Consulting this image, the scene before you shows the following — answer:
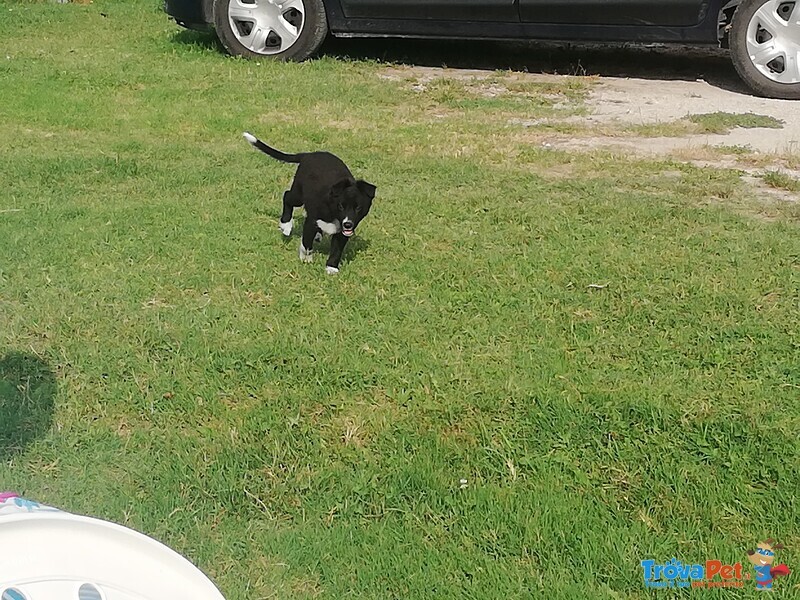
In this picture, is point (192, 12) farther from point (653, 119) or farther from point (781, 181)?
point (781, 181)

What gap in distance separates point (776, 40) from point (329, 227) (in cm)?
464

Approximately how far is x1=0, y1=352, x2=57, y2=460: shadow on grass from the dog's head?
4.18 feet

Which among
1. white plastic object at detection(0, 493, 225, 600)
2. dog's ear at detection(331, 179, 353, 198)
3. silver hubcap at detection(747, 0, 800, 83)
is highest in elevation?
silver hubcap at detection(747, 0, 800, 83)

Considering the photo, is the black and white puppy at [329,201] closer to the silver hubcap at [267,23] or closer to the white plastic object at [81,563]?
the white plastic object at [81,563]

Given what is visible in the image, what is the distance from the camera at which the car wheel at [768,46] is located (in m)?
6.68

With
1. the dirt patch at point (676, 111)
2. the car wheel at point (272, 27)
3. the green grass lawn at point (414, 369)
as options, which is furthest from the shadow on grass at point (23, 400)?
the car wheel at point (272, 27)

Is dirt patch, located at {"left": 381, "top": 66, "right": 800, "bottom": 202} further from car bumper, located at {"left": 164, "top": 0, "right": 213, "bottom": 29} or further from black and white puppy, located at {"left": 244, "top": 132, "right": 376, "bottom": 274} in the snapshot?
black and white puppy, located at {"left": 244, "top": 132, "right": 376, "bottom": 274}

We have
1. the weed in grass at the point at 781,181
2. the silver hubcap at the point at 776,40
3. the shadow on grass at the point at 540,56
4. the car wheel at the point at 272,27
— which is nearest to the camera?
the weed in grass at the point at 781,181

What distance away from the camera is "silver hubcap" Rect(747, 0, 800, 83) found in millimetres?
6672

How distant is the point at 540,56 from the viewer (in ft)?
29.6

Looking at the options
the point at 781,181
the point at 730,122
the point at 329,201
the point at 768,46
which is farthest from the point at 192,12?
the point at 781,181

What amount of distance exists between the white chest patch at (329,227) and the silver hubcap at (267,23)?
15.1 ft

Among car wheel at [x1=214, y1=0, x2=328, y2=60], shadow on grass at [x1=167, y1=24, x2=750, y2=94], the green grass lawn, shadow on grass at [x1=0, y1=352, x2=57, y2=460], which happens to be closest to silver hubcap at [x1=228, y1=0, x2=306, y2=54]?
car wheel at [x1=214, y1=0, x2=328, y2=60]

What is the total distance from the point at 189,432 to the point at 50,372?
0.63m
